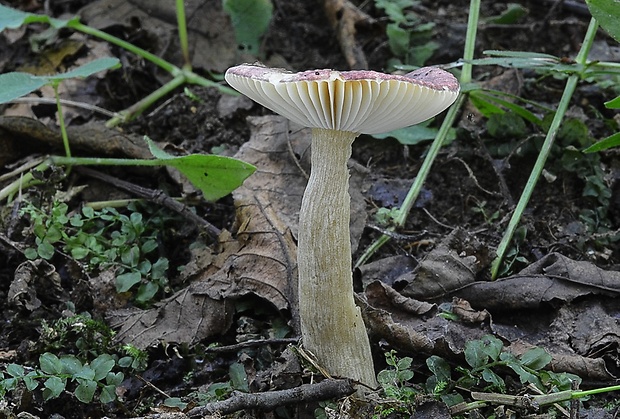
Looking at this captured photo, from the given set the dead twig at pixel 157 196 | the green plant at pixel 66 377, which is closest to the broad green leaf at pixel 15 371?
the green plant at pixel 66 377

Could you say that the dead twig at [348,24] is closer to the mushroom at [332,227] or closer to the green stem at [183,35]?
the green stem at [183,35]

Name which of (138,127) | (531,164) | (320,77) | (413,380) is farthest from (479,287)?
(138,127)

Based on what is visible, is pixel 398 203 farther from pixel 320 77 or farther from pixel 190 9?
pixel 190 9

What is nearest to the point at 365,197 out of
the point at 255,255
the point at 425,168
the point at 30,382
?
the point at 425,168

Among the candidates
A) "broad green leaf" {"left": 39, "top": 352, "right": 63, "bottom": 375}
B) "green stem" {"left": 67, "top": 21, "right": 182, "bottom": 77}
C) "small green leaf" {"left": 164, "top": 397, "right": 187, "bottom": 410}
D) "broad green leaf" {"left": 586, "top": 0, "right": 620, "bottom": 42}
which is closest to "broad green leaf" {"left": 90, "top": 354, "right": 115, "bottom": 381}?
"broad green leaf" {"left": 39, "top": 352, "right": 63, "bottom": 375}

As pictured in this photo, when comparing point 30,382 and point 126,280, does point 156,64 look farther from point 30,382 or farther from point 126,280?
point 30,382

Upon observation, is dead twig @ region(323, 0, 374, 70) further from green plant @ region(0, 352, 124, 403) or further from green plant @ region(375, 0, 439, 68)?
green plant @ region(0, 352, 124, 403)
